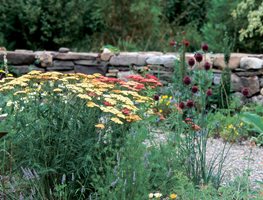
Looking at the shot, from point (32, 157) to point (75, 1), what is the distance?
23.2 feet

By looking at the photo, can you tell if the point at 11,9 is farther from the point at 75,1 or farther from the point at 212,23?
the point at 212,23

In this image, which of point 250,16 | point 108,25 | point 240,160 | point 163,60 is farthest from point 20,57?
point 240,160

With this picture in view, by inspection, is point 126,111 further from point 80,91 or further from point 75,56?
point 75,56

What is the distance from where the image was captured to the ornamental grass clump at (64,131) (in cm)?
389

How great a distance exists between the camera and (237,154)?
605 cm

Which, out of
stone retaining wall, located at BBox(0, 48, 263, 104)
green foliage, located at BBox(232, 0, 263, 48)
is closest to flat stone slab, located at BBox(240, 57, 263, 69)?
stone retaining wall, located at BBox(0, 48, 263, 104)

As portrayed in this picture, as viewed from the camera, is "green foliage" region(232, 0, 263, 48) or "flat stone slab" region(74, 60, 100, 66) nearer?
"flat stone slab" region(74, 60, 100, 66)

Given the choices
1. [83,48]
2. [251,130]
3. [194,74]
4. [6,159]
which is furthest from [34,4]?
[6,159]

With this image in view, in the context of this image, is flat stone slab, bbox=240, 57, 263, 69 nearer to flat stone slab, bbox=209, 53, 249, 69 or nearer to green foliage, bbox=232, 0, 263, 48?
flat stone slab, bbox=209, 53, 249, 69

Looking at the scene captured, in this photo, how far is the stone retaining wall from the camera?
8.38 metres

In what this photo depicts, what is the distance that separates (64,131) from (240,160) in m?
2.41

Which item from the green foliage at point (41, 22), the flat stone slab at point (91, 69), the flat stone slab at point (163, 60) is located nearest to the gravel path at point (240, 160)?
the flat stone slab at point (163, 60)

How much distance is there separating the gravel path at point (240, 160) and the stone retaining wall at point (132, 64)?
78.7 inches

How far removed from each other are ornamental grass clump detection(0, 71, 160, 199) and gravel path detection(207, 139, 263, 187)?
1.30 metres
